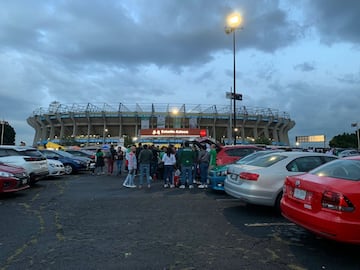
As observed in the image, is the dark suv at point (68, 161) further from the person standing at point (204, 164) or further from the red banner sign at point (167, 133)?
the red banner sign at point (167, 133)

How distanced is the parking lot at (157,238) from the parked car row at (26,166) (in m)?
0.74

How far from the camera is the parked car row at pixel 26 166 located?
8.41m

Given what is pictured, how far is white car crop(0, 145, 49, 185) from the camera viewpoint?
10.5 metres

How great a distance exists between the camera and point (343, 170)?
4387mm

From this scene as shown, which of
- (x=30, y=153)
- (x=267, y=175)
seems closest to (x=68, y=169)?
(x=30, y=153)

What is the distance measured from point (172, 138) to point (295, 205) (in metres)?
23.0

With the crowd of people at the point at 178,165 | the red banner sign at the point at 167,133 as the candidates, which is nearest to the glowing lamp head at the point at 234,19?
the red banner sign at the point at 167,133

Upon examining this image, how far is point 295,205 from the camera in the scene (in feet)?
14.8

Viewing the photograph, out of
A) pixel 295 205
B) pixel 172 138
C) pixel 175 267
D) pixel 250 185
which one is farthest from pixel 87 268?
pixel 172 138

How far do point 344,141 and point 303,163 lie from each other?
89.4 metres

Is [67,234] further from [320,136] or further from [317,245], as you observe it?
[320,136]

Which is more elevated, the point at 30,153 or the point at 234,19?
the point at 234,19

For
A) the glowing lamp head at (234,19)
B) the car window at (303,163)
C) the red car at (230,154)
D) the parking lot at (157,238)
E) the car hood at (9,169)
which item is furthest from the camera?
the glowing lamp head at (234,19)

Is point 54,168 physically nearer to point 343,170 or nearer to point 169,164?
point 169,164
